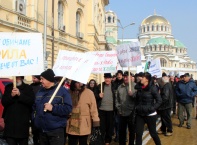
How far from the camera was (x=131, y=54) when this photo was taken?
9984mm

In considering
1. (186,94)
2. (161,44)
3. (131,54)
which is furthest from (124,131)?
(161,44)

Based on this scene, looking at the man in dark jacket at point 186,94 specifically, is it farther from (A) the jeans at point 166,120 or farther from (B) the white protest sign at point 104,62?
(B) the white protest sign at point 104,62

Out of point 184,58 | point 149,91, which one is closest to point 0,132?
point 149,91

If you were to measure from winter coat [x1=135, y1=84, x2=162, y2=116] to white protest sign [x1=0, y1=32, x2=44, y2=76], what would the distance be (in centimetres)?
271

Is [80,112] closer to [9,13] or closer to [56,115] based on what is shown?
[56,115]

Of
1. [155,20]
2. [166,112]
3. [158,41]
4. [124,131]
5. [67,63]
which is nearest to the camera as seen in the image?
[67,63]

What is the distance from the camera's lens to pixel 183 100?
13531mm

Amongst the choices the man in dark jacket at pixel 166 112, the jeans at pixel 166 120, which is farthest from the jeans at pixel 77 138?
the jeans at pixel 166 120

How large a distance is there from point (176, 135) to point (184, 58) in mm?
172299

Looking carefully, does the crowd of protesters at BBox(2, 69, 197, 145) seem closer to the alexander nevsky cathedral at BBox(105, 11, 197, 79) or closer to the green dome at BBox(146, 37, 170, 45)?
the alexander nevsky cathedral at BBox(105, 11, 197, 79)

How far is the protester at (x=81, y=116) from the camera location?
6660mm

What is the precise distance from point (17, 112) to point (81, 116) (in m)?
1.16

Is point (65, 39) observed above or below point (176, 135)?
above

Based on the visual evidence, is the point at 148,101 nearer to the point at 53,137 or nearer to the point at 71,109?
the point at 71,109
